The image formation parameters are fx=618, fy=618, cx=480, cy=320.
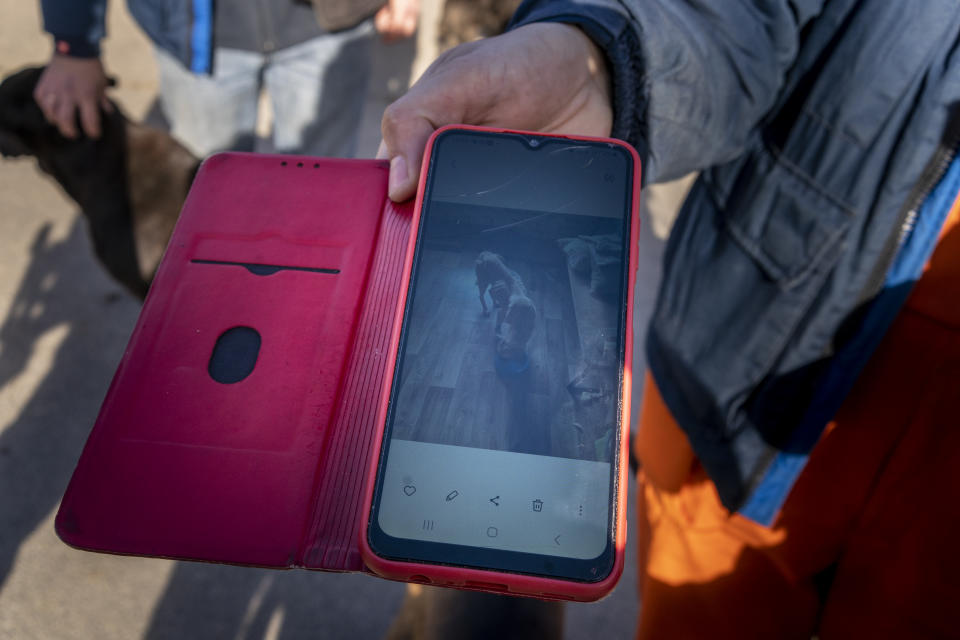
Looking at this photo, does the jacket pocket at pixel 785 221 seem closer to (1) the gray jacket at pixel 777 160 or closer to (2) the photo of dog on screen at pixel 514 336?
(1) the gray jacket at pixel 777 160

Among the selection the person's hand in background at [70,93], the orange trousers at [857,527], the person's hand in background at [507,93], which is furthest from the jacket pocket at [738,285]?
the person's hand in background at [70,93]

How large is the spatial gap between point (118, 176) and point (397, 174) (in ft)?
5.40

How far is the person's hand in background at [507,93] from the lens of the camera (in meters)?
0.90

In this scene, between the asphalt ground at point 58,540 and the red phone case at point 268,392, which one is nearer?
the red phone case at point 268,392

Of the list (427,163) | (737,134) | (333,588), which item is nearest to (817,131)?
(737,134)

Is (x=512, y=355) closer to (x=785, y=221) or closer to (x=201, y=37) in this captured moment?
(x=785, y=221)

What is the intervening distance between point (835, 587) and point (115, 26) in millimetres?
4601

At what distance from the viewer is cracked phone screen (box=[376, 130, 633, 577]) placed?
29.6 inches

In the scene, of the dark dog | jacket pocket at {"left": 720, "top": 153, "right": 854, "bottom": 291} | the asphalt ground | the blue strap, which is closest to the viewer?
jacket pocket at {"left": 720, "top": 153, "right": 854, "bottom": 291}

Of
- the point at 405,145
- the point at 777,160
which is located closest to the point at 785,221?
the point at 777,160

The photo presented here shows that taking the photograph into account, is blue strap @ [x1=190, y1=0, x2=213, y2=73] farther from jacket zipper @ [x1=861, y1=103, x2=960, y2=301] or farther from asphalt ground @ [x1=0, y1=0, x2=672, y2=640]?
jacket zipper @ [x1=861, y1=103, x2=960, y2=301]

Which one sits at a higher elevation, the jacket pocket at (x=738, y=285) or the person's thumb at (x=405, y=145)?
the person's thumb at (x=405, y=145)

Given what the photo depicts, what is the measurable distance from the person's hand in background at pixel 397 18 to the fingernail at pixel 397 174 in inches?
68.9

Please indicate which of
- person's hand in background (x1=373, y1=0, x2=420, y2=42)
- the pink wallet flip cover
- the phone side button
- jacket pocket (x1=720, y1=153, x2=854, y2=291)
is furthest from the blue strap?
the phone side button
